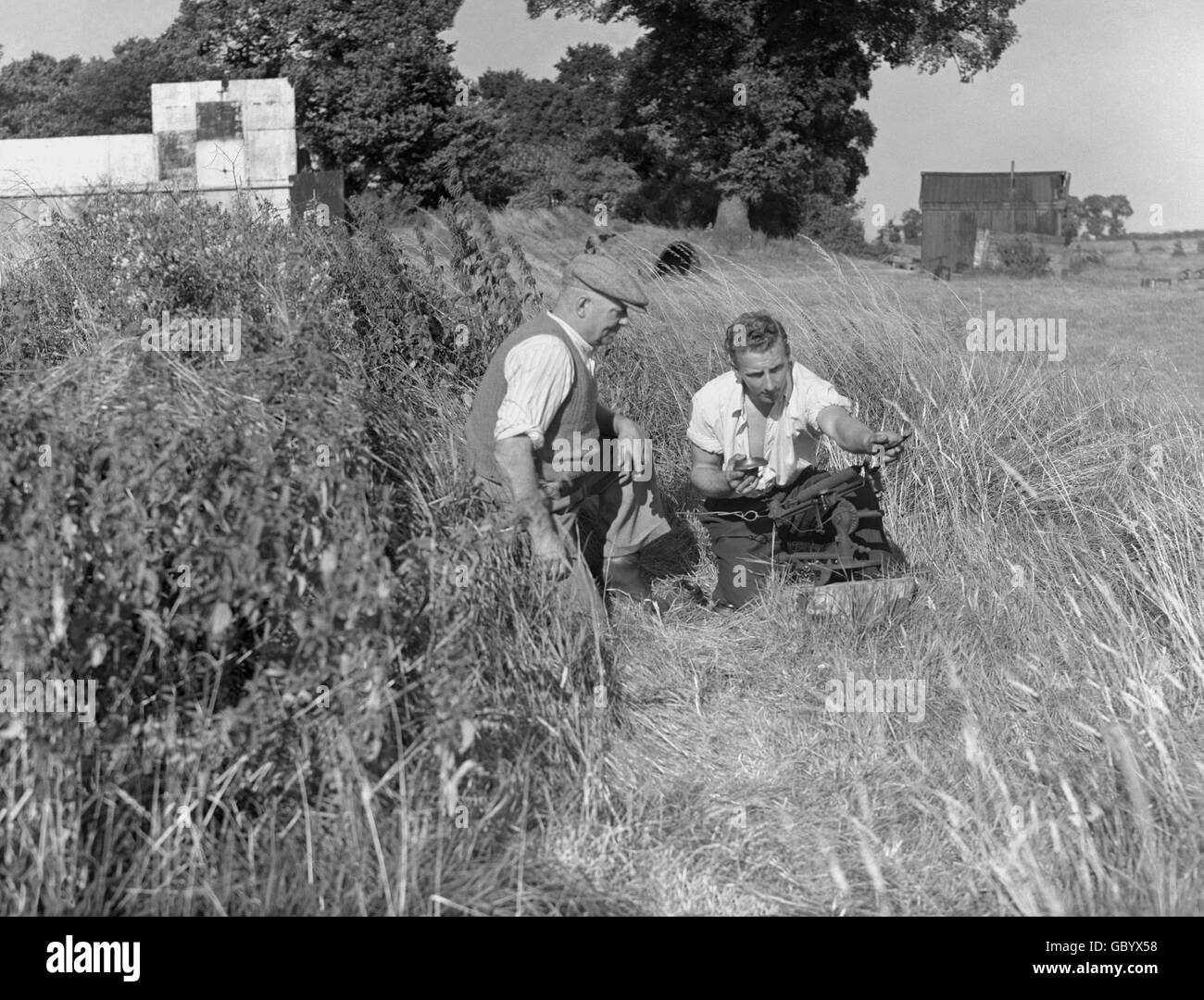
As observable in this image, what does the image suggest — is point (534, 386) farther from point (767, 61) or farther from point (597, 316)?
point (767, 61)

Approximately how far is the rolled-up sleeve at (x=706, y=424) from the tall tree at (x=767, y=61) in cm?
2389

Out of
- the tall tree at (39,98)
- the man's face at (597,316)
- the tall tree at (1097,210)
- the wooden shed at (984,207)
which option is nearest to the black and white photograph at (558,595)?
the man's face at (597,316)

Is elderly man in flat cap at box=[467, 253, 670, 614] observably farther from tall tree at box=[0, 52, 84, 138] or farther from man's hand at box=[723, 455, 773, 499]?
tall tree at box=[0, 52, 84, 138]

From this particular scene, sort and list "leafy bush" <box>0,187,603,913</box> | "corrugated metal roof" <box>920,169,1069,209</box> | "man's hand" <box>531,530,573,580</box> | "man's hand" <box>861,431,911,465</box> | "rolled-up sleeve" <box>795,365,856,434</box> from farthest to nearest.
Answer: "corrugated metal roof" <box>920,169,1069,209</box>, "rolled-up sleeve" <box>795,365,856,434</box>, "man's hand" <box>861,431,911,465</box>, "man's hand" <box>531,530,573,580</box>, "leafy bush" <box>0,187,603,913</box>

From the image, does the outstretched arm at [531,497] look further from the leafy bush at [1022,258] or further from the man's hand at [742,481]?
the leafy bush at [1022,258]

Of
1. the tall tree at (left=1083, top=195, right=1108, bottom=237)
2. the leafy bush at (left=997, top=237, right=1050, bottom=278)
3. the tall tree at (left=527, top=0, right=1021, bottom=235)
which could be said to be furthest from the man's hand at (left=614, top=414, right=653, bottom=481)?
the tall tree at (left=1083, top=195, right=1108, bottom=237)

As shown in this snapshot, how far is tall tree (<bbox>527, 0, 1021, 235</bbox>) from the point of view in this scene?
1086 inches

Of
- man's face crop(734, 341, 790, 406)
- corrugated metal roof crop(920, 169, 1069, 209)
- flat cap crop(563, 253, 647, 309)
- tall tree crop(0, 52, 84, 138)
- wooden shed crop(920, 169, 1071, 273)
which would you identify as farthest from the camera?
tall tree crop(0, 52, 84, 138)

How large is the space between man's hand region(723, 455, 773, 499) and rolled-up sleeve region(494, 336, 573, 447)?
34.1 inches

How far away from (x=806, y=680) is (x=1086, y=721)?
2.80ft

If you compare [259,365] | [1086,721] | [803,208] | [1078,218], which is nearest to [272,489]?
[259,365]

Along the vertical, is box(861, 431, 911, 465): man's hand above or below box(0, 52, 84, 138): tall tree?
below

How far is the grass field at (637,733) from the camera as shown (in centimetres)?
264

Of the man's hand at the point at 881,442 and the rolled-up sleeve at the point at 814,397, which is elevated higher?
the rolled-up sleeve at the point at 814,397
